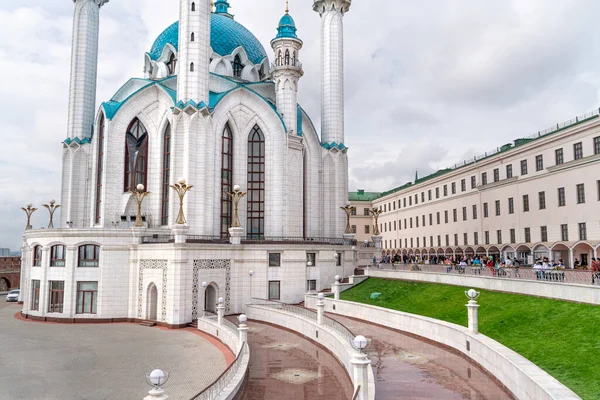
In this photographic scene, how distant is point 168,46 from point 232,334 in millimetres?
32007

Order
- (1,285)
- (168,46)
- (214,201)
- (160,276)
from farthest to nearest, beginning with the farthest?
(1,285), (168,46), (214,201), (160,276)

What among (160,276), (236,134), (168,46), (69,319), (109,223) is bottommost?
(69,319)

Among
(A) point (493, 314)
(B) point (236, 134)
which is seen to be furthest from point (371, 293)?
(B) point (236, 134)

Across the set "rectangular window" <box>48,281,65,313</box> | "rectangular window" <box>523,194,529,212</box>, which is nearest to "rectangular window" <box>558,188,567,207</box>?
"rectangular window" <box>523,194,529,212</box>

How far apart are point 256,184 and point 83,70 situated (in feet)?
59.2

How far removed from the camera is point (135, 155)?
37438 mm

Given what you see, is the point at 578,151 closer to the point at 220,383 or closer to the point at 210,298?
the point at 210,298

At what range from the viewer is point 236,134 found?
3712cm

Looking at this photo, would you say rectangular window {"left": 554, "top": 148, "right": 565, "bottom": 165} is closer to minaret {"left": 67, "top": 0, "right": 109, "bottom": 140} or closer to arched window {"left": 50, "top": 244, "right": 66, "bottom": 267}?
arched window {"left": 50, "top": 244, "right": 66, "bottom": 267}

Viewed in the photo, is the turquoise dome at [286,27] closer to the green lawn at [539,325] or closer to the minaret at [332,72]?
the minaret at [332,72]

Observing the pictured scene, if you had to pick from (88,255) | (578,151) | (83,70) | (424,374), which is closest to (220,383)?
(424,374)

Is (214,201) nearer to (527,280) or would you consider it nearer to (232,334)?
(232,334)

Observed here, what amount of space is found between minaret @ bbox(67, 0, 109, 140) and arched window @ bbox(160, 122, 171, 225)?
8.82 meters

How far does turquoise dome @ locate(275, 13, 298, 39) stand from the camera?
40.2 metres
